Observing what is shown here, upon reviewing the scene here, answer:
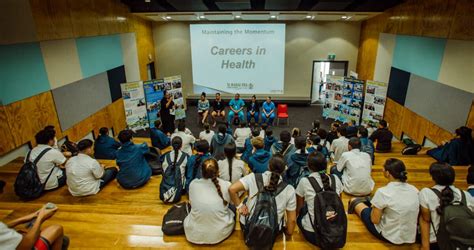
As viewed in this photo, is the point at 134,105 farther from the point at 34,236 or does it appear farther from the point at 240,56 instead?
the point at 34,236

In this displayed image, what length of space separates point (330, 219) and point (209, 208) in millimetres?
1047

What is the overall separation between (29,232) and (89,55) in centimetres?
530

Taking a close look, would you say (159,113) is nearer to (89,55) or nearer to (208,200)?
(89,55)

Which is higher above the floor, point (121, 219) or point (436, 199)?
point (436, 199)

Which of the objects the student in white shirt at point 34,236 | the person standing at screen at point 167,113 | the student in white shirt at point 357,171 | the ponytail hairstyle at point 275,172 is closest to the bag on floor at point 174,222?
the student in white shirt at point 34,236

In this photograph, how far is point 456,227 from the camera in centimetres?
212

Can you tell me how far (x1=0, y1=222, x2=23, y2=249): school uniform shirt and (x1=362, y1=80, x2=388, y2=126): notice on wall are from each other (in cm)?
782

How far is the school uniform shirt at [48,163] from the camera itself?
3629 millimetres

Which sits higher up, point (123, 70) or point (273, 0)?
point (273, 0)

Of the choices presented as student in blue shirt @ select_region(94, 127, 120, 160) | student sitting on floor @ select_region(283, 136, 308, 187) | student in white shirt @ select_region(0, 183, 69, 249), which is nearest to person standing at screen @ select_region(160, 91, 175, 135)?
student in blue shirt @ select_region(94, 127, 120, 160)

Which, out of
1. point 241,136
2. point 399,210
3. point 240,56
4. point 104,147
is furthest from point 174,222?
point 240,56

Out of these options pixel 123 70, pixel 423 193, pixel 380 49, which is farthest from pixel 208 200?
pixel 380 49

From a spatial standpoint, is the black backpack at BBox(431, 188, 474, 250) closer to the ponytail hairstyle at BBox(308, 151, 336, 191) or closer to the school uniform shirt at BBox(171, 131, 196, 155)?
Result: the ponytail hairstyle at BBox(308, 151, 336, 191)

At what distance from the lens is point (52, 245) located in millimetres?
2293
